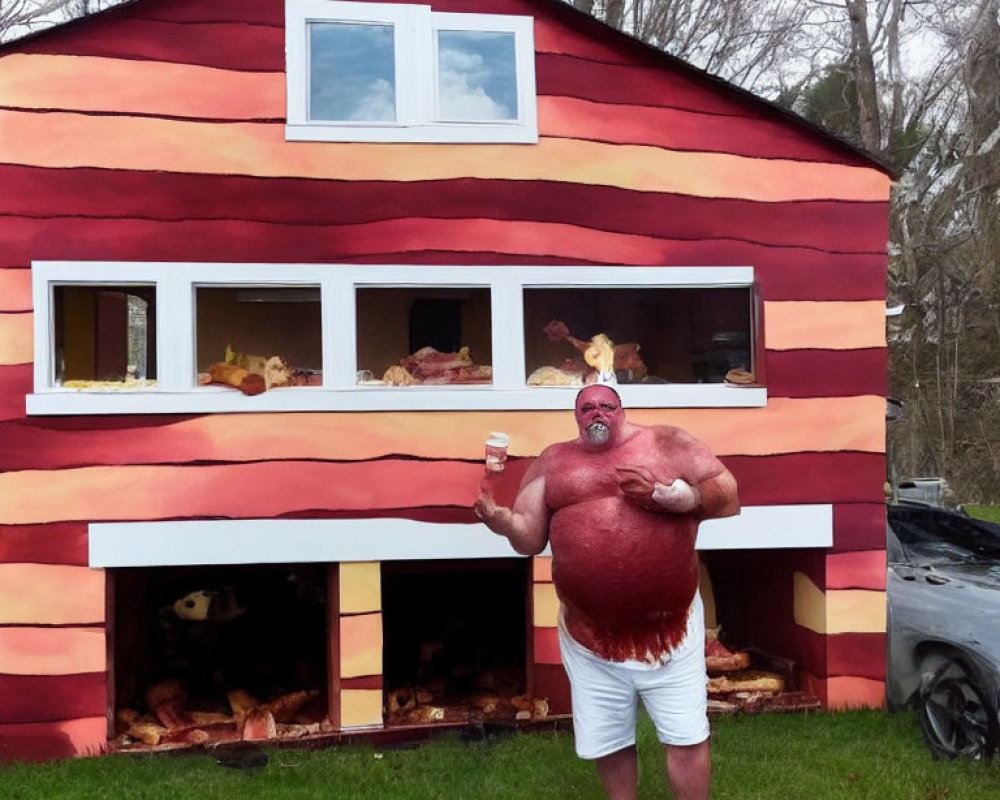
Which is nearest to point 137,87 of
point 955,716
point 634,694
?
point 634,694

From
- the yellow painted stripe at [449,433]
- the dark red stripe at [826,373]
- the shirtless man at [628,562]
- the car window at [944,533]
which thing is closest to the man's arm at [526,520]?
the shirtless man at [628,562]

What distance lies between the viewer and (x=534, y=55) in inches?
233

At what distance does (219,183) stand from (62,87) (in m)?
1.05

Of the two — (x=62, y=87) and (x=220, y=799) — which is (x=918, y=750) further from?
(x=62, y=87)

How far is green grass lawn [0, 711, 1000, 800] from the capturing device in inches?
189

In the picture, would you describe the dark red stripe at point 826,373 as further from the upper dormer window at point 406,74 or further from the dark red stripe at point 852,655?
the upper dormer window at point 406,74

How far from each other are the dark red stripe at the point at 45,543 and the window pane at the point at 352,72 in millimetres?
2870

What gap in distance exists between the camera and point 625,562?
3723mm

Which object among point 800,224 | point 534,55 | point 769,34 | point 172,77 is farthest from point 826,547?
point 769,34

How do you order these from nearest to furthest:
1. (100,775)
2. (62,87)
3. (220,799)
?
(220,799) < (100,775) < (62,87)

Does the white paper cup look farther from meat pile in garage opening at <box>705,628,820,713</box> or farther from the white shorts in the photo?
meat pile in garage opening at <box>705,628,820,713</box>

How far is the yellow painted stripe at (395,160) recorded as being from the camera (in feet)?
18.1

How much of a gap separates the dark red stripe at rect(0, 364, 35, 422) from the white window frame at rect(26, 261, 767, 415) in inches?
3.3

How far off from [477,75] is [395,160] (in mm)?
767
